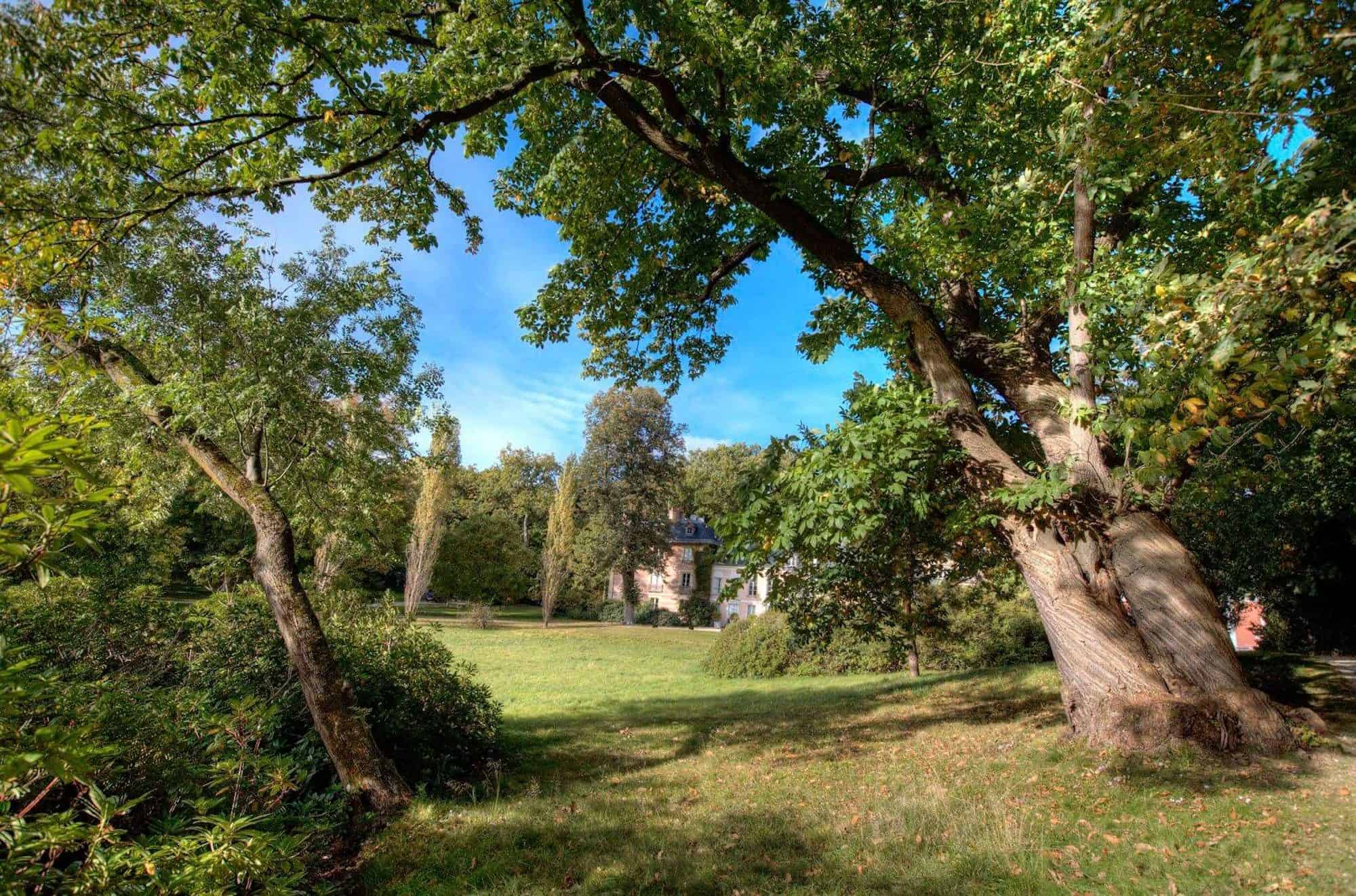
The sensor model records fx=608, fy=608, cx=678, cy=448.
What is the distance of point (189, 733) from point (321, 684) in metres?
1.04

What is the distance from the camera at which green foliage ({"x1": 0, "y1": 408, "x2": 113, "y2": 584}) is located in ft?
4.42

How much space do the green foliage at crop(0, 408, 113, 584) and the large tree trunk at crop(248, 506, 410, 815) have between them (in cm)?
453

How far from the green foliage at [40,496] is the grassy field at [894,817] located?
391cm

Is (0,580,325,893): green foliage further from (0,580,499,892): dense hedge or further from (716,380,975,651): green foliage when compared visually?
(716,380,975,651): green foliage

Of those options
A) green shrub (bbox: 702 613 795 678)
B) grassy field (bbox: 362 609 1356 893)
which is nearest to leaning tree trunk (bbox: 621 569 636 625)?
green shrub (bbox: 702 613 795 678)

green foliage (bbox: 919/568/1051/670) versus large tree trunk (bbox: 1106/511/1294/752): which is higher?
large tree trunk (bbox: 1106/511/1294/752)

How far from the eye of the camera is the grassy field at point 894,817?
406 centimetres

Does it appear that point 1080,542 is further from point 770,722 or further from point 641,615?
point 641,615

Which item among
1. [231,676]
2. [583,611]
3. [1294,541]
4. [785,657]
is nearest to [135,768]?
[231,676]

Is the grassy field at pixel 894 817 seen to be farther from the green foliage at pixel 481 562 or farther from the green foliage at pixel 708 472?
the green foliage at pixel 708 472

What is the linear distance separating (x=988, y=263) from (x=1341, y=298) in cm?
448

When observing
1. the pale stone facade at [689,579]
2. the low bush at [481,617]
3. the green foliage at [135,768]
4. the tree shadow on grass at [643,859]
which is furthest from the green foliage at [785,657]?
the pale stone facade at [689,579]

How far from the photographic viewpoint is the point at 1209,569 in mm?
15133

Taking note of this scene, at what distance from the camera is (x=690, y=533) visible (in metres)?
51.5
